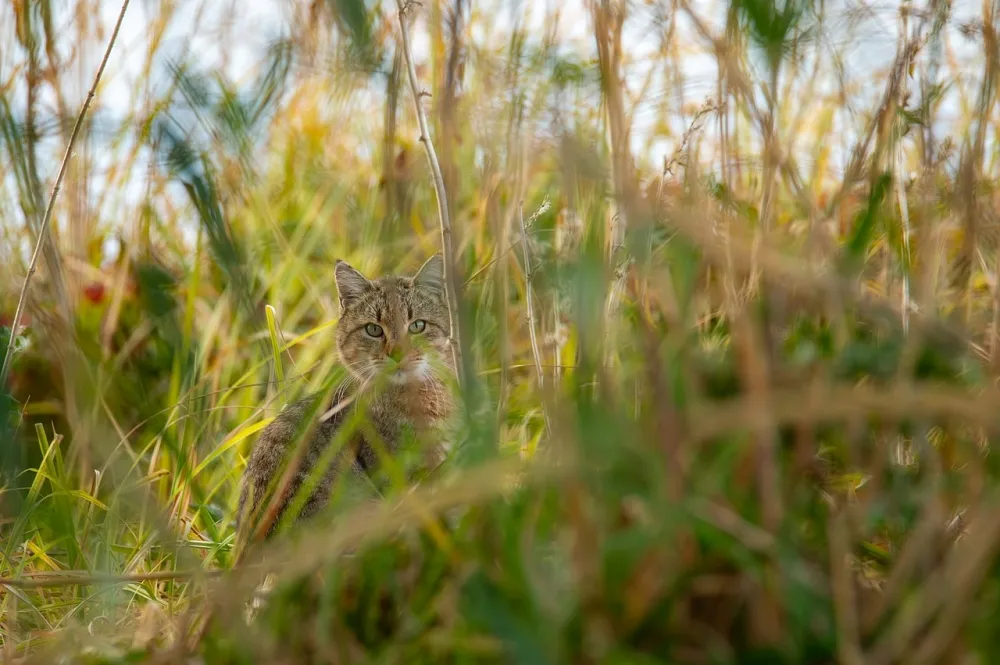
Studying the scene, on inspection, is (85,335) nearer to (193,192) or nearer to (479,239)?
(479,239)

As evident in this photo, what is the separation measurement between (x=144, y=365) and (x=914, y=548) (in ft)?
10.6

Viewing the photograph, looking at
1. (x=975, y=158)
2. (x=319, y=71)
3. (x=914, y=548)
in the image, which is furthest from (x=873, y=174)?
(x=319, y=71)

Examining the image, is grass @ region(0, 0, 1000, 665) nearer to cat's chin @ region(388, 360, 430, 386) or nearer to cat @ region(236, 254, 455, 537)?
cat @ region(236, 254, 455, 537)

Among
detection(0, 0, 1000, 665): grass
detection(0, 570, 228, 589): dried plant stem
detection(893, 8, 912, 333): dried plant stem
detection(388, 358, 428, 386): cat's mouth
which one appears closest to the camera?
detection(0, 0, 1000, 665): grass

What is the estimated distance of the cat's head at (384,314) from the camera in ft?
10.9

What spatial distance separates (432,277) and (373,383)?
89cm

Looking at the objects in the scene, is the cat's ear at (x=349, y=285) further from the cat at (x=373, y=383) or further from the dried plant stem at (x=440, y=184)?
the dried plant stem at (x=440, y=184)

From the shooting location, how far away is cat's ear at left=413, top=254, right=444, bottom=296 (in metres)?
3.37

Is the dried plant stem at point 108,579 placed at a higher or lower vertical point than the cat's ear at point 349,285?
lower

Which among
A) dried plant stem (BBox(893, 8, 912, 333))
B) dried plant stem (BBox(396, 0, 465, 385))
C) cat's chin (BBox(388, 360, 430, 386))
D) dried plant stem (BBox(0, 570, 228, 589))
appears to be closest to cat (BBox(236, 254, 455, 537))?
cat's chin (BBox(388, 360, 430, 386))

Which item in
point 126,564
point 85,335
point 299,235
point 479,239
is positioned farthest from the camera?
point 299,235

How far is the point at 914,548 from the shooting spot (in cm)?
114

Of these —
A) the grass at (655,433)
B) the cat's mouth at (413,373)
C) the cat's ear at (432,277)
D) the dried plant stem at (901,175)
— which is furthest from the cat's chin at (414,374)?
the dried plant stem at (901,175)

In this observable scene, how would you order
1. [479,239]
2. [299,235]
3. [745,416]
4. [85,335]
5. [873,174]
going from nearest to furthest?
1. [745,416]
2. [873,174]
3. [479,239]
4. [85,335]
5. [299,235]
